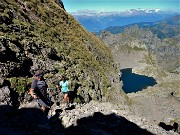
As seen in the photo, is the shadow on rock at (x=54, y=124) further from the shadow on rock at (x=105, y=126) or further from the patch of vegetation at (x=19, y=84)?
the patch of vegetation at (x=19, y=84)

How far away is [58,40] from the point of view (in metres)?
58.2

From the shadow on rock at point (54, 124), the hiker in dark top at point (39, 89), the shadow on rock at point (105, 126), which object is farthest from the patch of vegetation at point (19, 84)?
the shadow on rock at point (105, 126)

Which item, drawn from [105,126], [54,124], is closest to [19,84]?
[54,124]

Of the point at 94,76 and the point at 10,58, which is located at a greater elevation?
the point at 10,58

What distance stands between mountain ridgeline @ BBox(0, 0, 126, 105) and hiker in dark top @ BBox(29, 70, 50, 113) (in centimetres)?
594

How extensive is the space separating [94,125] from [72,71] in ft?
66.4

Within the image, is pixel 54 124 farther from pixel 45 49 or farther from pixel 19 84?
pixel 45 49

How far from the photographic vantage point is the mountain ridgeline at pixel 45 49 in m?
36.6

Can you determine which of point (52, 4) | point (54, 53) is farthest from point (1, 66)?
point (52, 4)

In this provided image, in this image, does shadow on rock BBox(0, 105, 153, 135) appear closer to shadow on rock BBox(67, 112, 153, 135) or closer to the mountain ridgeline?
shadow on rock BBox(67, 112, 153, 135)

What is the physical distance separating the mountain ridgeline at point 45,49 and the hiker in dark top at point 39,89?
19.5 ft

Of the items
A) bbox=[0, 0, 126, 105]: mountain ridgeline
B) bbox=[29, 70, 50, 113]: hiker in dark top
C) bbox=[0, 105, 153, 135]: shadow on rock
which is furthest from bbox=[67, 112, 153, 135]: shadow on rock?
bbox=[0, 0, 126, 105]: mountain ridgeline

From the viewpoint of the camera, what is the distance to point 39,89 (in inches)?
1008

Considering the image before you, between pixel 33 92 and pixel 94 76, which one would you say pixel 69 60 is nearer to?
pixel 94 76
